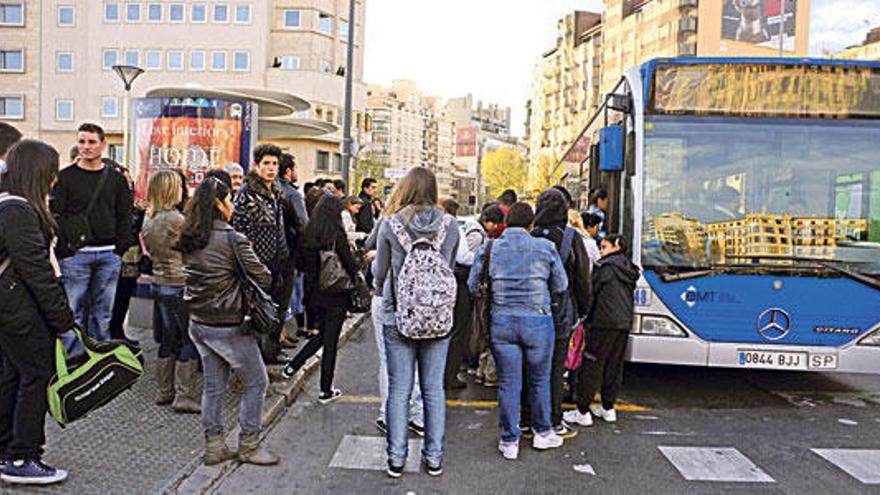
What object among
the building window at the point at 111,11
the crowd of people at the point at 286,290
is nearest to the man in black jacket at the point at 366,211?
the crowd of people at the point at 286,290

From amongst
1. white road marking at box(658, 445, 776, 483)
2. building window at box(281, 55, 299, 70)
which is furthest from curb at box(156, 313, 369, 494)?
building window at box(281, 55, 299, 70)

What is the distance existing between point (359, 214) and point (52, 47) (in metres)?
50.8

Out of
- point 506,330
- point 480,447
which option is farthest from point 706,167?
point 480,447

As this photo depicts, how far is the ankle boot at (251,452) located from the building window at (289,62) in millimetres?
50158

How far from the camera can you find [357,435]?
608 centimetres

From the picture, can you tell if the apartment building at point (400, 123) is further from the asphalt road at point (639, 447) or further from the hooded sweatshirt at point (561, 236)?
the hooded sweatshirt at point (561, 236)

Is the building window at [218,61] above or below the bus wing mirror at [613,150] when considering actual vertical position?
above

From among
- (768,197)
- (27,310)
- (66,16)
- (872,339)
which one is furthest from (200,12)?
(27,310)

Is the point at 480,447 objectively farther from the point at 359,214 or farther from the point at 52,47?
the point at 52,47

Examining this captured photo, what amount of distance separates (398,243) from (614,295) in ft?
7.05

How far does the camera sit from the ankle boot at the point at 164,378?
6328mm

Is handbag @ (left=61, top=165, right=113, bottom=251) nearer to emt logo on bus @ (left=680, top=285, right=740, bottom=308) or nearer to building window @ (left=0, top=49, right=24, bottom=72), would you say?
emt logo on bus @ (left=680, top=285, right=740, bottom=308)

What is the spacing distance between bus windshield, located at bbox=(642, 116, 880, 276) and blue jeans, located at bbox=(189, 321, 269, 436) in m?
3.71

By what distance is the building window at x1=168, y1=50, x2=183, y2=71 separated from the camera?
52.9 meters
